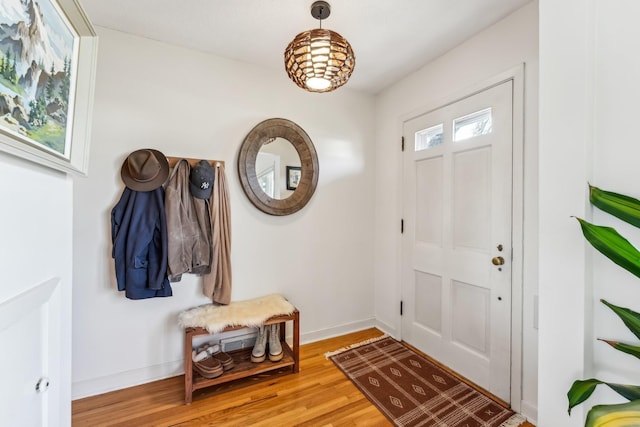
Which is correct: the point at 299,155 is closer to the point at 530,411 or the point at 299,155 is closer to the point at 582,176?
the point at 582,176

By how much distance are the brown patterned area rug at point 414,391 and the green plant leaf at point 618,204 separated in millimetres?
1504

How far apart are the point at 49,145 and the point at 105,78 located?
1.49 meters

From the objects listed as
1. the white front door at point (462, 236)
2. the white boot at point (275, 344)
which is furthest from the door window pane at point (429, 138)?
the white boot at point (275, 344)

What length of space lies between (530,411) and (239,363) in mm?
1910

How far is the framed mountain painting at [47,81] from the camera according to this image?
55 cm

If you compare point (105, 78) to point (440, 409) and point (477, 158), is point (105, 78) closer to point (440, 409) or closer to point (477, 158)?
point (477, 158)

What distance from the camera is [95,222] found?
177cm

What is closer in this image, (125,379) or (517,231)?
(517,231)

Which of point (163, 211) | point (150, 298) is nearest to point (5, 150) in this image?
point (163, 211)

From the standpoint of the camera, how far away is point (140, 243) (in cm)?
175

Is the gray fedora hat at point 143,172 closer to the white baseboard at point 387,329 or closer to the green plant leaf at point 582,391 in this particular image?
the green plant leaf at point 582,391

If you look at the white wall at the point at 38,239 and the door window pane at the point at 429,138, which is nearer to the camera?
the white wall at the point at 38,239

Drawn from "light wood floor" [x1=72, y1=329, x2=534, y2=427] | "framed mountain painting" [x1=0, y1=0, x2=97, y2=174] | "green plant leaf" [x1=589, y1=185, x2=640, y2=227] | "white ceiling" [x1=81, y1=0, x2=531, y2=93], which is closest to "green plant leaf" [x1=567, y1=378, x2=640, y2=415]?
"green plant leaf" [x1=589, y1=185, x2=640, y2=227]

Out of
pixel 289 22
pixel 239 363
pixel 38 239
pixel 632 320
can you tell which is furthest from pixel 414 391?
pixel 289 22
